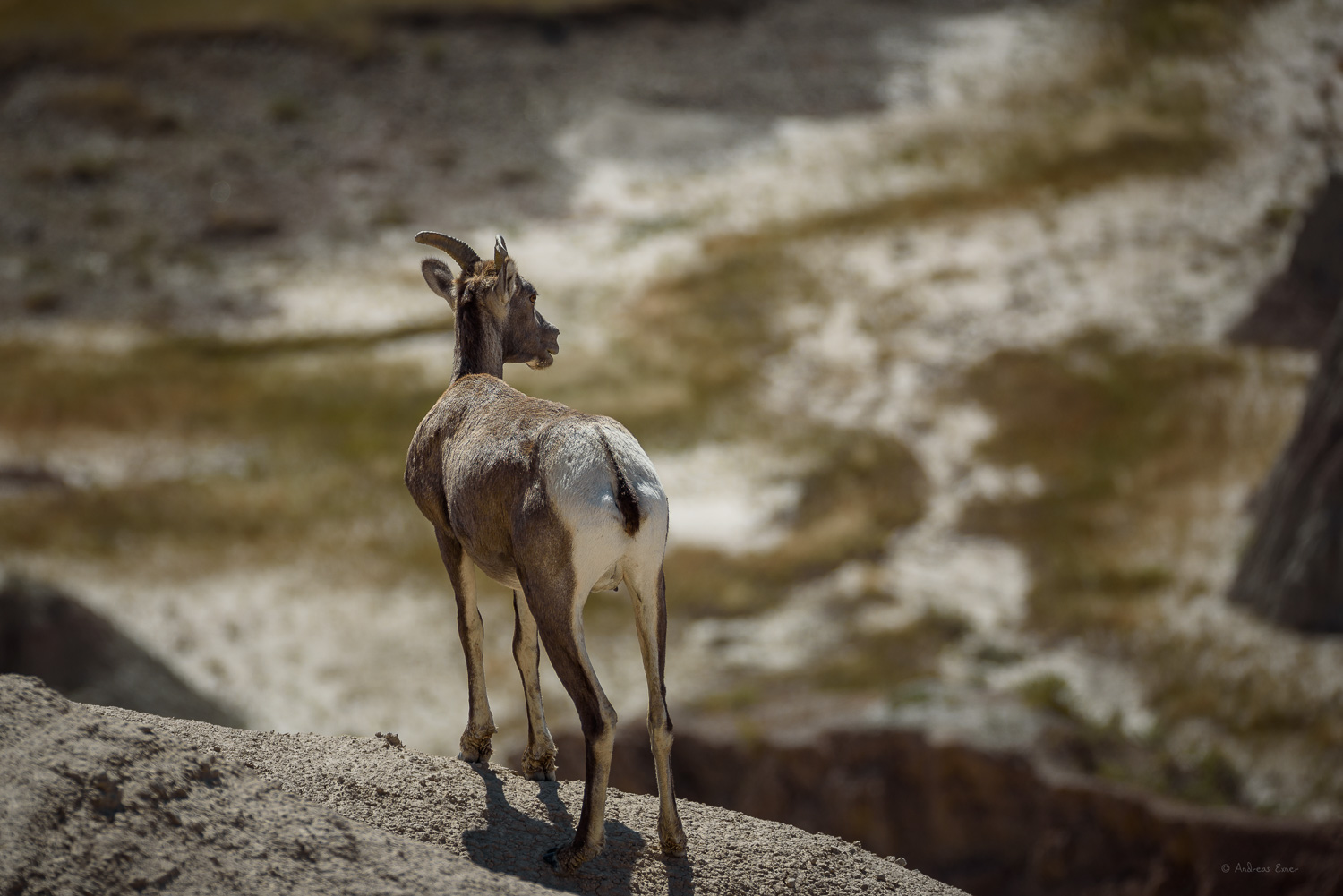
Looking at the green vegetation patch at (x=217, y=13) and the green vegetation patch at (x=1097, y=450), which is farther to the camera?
the green vegetation patch at (x=217, y=13)

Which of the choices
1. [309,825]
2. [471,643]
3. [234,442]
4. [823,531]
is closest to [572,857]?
[309,825]

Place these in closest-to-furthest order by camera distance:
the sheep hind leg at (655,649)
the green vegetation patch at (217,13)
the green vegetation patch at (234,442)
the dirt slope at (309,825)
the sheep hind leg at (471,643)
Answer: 1. the dirt slope at (309,825)
2. the sheep hind leg at (655,649)
3. the sheep hind leg at (471,643)
4. the green vegetation patch at (234,442)
5. the green vegetation patch at (217,13)

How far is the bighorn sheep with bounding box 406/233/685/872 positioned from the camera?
24.9ft

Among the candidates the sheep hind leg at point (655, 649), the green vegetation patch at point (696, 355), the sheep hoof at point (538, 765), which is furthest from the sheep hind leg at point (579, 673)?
the green vegetation patch at point (696, 355)

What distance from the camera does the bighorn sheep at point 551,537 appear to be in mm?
7602

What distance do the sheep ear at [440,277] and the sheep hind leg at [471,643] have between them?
204 centimetres

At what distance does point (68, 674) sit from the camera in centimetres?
1916

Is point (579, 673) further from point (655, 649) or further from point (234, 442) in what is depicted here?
point (234, 442)

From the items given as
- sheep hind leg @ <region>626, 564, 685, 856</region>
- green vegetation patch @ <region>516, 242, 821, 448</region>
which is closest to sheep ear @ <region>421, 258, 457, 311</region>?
sheep hind leg @ <region>626, 564, 685, 856</region>

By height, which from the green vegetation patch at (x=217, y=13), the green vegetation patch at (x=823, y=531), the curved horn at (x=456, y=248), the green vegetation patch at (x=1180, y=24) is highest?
the green vegetation patch at (x=217, y=13)

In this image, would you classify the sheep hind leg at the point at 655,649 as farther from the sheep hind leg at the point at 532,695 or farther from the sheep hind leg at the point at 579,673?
the sheep hind leg at the point at 532,695

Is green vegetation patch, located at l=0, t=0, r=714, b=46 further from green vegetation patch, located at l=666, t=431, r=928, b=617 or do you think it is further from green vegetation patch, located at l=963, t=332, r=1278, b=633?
green vegetation patch, located at l=666, t=431, r=928, b=617

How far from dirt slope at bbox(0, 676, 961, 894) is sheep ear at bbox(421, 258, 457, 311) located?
353 cm

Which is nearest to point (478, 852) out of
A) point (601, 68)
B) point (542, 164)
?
point (542, 164)
